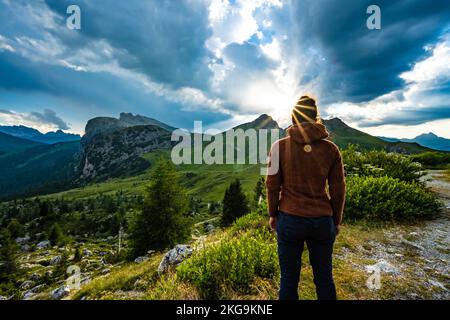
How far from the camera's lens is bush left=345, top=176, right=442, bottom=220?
10.5m

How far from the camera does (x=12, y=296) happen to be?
41406mm

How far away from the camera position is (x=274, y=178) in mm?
4254

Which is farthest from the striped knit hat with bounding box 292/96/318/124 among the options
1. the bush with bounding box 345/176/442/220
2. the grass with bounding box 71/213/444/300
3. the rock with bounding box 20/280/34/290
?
the rock with bounding box 20/280/34/290

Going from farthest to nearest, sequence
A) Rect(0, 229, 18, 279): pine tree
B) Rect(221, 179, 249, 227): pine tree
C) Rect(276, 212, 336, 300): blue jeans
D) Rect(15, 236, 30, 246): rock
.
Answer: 1. Rect(15, 236, 30, 246): rock
2. Rect(0, 229, 18, 279): pine tree
3. Rect(221, 179, 249, 227): pine tree
4. Rect(276, 212, 336, 300): blue jeans

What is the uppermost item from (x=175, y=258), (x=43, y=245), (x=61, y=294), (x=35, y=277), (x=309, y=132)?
(x=309, y=132)

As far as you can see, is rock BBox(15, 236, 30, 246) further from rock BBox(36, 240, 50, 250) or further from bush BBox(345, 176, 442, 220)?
bush BBox(345, 176, 442, 220)

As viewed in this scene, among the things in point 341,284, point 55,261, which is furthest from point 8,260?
point 341,284

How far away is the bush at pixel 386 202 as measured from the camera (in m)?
10.5

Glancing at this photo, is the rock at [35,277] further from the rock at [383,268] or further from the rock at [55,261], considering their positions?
the rock at [383,268]

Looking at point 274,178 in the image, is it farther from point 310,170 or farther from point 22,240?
point 22,240

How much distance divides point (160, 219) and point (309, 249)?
80.9ft

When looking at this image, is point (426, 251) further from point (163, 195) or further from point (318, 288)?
point (163, 195)
